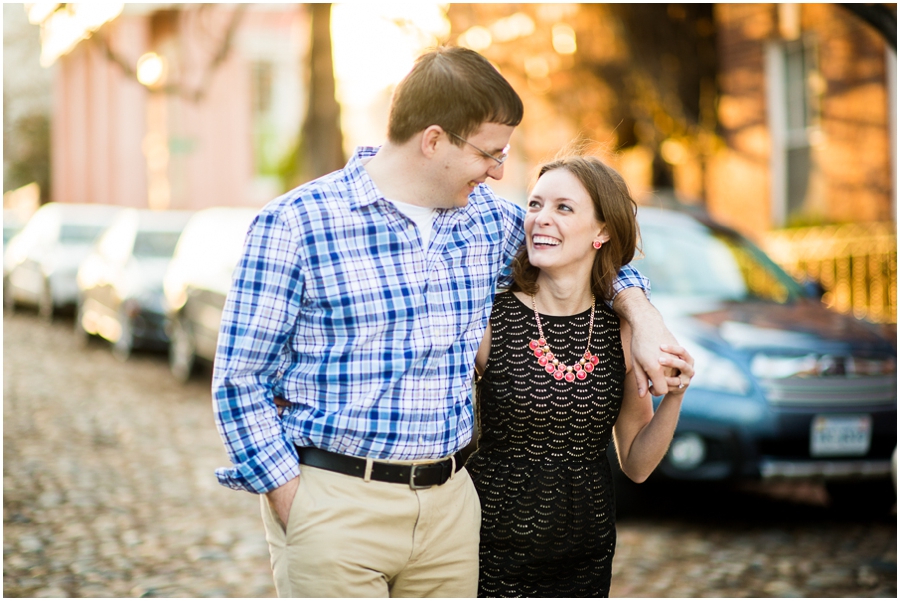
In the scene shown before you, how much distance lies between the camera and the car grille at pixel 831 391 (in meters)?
5.48

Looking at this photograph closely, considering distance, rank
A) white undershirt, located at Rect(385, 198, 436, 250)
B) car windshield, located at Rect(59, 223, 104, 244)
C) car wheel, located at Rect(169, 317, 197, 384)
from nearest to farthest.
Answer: white undershirt, located at Rect(385, 198, 436, 250) < car wheel, located at Rect(169, 317, 197, 384) < car windshield, located at Rect(59, 223, 104, 244)

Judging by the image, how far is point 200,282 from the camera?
1023 cm

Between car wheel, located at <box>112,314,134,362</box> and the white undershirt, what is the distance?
10.4 meters

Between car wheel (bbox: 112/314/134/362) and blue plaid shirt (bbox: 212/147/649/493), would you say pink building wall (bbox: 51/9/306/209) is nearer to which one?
car wheel (bbox: 112/314/134/362)

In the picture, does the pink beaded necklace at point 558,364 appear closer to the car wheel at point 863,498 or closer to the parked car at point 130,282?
the car wheel at point 863,498

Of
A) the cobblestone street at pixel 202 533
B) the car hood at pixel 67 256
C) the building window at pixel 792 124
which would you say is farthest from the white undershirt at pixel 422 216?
the car hood at pixel 67 256

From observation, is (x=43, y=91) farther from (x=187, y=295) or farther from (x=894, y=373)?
(x=894, y=373)

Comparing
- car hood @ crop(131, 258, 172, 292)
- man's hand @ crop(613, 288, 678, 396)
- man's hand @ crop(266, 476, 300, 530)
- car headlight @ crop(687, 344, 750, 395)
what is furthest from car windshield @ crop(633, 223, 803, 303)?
car hood @ crop(131, 258, 172, 292)

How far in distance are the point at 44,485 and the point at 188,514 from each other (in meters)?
1.23

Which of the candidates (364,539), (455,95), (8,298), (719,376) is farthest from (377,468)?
(8,298)

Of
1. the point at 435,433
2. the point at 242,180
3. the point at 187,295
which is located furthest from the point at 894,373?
the point at 242,180

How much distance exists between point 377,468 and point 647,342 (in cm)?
79

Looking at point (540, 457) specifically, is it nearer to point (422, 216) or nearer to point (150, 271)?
point (422, 216)

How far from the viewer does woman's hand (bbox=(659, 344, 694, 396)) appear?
103 inches
